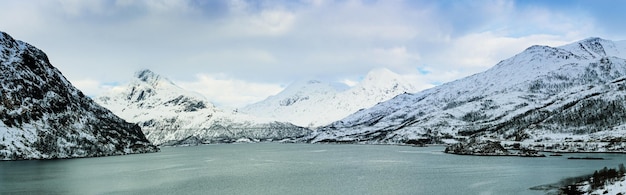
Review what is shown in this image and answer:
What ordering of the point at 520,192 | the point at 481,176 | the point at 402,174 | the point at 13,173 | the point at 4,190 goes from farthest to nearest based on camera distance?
the point at 13,173
the point at 402,174
the point at 481,176
the point at 4,190
the point at 520,192

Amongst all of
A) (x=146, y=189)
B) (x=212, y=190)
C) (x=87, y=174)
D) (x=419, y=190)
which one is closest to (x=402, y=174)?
(x=419, y=190)

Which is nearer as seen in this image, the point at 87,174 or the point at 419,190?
the point at 419,190

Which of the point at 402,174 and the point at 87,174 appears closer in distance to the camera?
the point at 402,174

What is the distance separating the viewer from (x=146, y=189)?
350ft

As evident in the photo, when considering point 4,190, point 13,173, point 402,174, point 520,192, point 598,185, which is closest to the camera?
point 598,185

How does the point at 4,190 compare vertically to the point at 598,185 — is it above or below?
below

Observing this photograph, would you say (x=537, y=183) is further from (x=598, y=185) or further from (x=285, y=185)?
(x=285, y=185)

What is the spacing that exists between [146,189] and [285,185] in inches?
1200

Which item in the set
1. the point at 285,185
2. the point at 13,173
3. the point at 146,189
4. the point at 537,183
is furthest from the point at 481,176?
the point at 13,173

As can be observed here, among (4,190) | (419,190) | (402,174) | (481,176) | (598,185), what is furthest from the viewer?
(402,174)

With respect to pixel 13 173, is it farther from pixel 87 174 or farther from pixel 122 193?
pixel 122 193

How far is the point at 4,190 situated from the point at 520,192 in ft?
345

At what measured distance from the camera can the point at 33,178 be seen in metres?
130

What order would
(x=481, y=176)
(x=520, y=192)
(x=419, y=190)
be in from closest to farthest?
1. (x=520, y=192)
2. (x=419, y=190)
3. (x=481, y=176)
